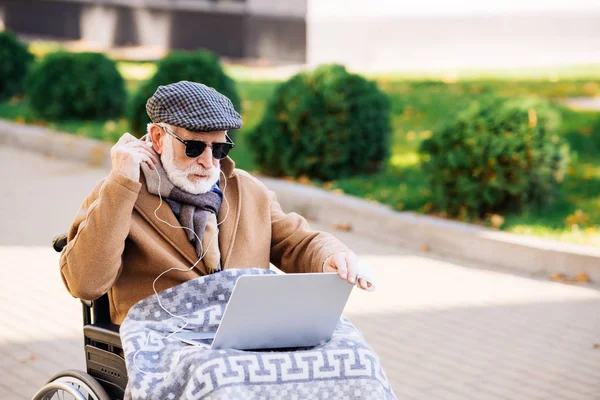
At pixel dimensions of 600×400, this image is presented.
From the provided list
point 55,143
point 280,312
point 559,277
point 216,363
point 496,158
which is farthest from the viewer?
point 55,143

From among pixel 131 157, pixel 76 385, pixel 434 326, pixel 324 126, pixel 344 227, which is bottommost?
pixel 434 326

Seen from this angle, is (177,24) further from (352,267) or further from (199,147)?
(352,267)

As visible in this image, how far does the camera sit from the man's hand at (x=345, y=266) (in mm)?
3189

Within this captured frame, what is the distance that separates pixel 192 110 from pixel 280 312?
31.0 inches

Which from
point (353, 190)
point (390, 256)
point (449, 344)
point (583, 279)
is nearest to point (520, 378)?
point (449, 344)

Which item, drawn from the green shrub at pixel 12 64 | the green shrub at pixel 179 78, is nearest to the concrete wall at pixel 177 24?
the green shrub at pixel 12 64

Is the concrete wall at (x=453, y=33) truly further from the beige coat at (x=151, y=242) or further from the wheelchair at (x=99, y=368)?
the wheelchair at (x=99, y=368)

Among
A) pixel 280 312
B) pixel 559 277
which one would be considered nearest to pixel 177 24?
pixel 559 277

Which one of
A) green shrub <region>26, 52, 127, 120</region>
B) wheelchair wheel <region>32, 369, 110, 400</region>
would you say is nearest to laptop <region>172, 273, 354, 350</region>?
wheelchair wheel <region>32, 369, 110, 400</region>

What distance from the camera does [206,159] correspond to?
11.2ft

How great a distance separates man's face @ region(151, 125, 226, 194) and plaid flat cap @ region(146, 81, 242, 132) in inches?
2.3

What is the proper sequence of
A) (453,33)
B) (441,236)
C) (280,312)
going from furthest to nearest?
(453,33) < (441,236) < (280,312)

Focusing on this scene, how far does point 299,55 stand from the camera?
18.3m

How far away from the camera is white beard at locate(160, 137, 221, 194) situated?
344cm
